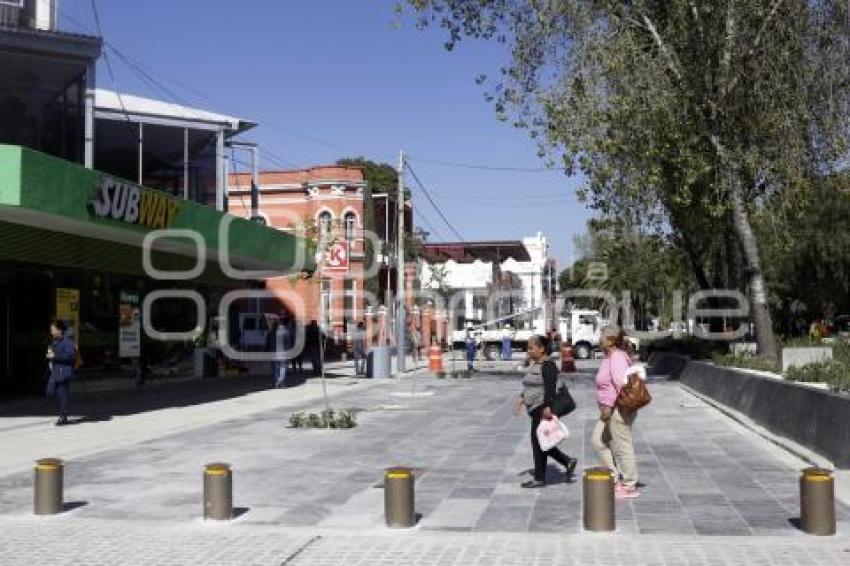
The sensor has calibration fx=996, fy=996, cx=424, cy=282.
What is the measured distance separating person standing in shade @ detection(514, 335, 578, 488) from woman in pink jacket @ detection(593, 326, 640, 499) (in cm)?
57

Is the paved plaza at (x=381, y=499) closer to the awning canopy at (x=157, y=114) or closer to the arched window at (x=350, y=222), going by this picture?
the awning canopy at (x=157, y=114)

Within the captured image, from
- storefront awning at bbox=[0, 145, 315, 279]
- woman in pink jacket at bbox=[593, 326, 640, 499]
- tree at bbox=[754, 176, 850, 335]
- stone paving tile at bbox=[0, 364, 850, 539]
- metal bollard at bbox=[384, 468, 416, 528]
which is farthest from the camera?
tree at bbox=[754, 176, 850, 335]

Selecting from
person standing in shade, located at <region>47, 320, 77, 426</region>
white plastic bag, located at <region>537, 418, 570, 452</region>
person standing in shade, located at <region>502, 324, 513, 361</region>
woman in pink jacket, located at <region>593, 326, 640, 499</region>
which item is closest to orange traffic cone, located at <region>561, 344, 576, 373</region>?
person standing in shade, located at <region>502, 324, 513, 361</region>

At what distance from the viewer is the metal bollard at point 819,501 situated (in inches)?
305

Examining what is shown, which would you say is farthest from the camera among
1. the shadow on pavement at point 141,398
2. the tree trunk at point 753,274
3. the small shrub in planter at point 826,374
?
the tree trunk at point 753,274

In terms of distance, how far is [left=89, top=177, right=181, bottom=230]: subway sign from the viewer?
17.8 metres

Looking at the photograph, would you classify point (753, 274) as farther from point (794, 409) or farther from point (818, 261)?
point (818, 261)

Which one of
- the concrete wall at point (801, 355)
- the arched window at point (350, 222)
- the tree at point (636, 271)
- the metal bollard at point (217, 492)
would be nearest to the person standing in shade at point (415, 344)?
the arched window at point (350, 222)

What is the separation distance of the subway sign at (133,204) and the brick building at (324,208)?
2701 cm

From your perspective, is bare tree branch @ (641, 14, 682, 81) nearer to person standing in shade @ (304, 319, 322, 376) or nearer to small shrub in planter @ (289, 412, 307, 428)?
small shrub in planter @ (289, 412, 307, 428)

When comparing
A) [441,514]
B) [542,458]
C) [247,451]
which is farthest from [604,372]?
[247,451]

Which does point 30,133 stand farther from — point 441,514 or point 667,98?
point 441,514

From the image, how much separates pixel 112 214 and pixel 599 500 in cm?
1299

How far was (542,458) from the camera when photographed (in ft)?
33.6
